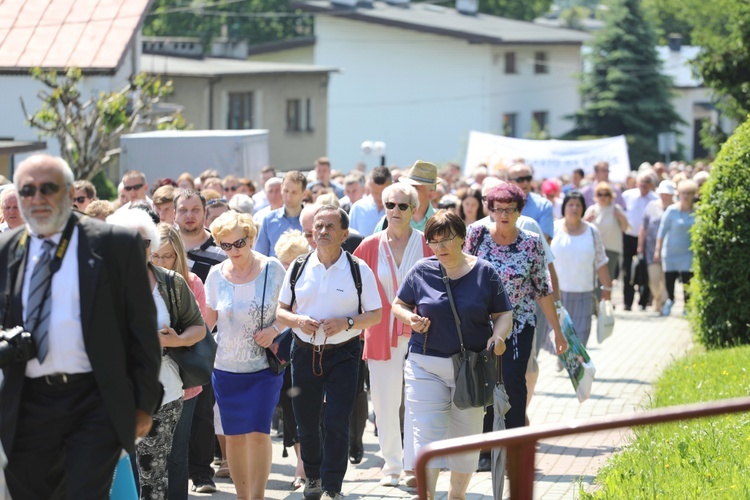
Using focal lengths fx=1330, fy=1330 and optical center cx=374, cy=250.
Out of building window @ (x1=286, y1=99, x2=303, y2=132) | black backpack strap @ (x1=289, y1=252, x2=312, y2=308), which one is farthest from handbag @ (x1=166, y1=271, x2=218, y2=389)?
building window @ (x1=286, y1=99, x2=303, y2=132)

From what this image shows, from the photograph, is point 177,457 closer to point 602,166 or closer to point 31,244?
point 31,244

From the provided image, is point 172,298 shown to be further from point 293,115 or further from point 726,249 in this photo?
point 293,115

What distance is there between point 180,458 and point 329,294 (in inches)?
59.6

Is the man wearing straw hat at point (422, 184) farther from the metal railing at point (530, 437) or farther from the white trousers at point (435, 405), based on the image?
the metal railing at point (530, 437)

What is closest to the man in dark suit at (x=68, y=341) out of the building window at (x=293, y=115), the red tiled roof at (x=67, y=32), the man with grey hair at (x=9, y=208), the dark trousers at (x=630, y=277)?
the man with grey hair at (x=9, y=208)

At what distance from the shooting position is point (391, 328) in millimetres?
9305

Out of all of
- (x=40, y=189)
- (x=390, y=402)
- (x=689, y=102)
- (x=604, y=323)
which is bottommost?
(x=604, y=323)

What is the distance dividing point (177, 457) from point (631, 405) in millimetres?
5520

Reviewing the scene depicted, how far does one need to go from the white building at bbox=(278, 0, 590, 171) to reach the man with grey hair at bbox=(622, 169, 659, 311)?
132 feet

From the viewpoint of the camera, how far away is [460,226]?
25.8 ft

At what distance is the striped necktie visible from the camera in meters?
5.18

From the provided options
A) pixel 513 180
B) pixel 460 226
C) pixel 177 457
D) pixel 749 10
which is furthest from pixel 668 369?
pixel 749 10

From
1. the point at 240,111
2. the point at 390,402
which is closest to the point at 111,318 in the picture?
the point at 390,402

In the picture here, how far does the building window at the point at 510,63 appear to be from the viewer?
63.9 meters
